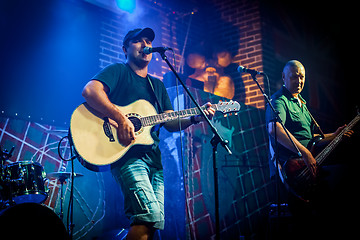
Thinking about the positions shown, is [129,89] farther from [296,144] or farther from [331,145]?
[331,145]

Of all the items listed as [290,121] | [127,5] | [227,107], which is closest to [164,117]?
[227,107]

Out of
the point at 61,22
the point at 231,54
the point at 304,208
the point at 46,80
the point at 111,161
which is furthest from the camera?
the point at 231,54

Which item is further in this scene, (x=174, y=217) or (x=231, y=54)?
(x=231, y=54)

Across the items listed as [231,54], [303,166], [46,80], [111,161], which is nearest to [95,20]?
[46,80]

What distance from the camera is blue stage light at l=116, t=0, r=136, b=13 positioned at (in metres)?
6.17

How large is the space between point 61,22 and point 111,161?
2937 mm

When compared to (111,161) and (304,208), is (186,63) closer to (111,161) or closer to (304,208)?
(304,208)

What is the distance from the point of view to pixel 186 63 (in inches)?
293

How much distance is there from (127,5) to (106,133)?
3.75 metres

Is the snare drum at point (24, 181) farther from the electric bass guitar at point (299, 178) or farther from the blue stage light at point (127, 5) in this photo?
the blue stage light at point (127, 5)

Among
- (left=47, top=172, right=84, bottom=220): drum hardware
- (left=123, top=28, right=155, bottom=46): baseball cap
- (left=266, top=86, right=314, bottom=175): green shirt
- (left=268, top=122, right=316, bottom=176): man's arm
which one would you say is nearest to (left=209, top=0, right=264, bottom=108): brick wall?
(left=266, top=86, right=314, bottom=175): green shirt

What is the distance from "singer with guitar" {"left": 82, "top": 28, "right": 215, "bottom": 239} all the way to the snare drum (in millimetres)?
1014

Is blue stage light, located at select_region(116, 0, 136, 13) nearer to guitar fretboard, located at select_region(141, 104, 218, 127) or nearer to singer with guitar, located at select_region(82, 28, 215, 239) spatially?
singer with guitar, located at select_region(82, 28, 215, 239)

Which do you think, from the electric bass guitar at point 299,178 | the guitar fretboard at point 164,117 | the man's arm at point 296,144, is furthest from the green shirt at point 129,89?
the electric bass guitar at point 299,178
